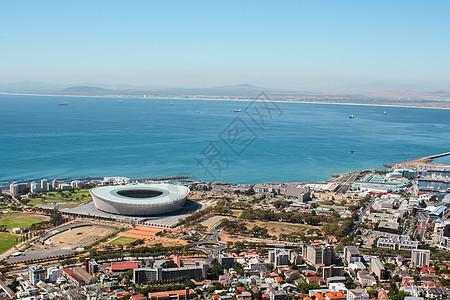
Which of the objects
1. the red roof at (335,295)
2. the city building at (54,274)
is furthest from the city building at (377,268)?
the city building at (54,274)

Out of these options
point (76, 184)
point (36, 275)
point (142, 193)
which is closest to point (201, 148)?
point (76, 184)

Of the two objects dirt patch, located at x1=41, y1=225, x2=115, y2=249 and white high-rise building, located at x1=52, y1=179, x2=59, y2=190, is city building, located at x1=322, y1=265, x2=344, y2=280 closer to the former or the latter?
dirt patch, located at x1=41, y1=225, x2=115, y2=249

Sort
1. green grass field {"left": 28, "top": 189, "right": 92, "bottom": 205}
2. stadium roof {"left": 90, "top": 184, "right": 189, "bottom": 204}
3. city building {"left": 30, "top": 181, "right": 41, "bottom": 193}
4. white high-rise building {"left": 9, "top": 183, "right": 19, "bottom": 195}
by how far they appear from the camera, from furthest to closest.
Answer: city building {"left": 30, "top": 181, "right": 41, "bottom": 193}
white high-rise building {"left": 9, "top": 183, "right": 19, "bottom": 195}
green grass field {"left": 28, "top": 189, "right": 92, "bottom": 205}
stadium roof {"left": 90, "top": 184, "right": 189, "bottom": 204}

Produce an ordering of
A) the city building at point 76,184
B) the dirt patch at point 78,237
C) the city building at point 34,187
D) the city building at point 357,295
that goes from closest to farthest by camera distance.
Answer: the city building at point 357,295
the dirt patch at point 78,237
the city building at point 34,187
the city building at point 76,184

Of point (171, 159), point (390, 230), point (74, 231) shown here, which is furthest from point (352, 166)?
point (74, 231)

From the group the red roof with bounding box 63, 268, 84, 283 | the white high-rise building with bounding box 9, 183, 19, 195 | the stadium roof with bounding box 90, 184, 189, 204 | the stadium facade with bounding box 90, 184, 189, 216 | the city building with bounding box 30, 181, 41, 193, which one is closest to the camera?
the red roof with bounding box 63, 268, 84, 283

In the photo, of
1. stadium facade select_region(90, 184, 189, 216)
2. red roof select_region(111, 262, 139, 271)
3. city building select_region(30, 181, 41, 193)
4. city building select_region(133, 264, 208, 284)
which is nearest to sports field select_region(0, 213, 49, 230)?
stadium facade select_region(90, 184, 189, 216)

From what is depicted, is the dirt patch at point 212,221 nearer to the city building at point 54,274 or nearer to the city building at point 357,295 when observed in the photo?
the city building at point 54,274

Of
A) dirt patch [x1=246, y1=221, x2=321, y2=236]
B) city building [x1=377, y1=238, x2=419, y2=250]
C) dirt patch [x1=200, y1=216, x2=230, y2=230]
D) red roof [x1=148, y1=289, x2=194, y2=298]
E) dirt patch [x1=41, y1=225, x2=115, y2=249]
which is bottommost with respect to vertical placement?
dirt patch [x1=246, y1=221, x2=321, y2=236]
